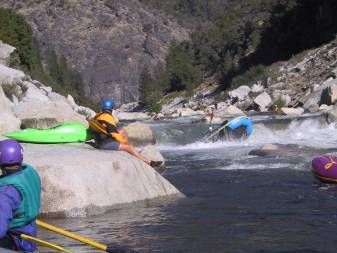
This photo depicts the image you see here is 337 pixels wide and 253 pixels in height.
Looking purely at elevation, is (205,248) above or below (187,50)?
below

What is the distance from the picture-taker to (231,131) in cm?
2227

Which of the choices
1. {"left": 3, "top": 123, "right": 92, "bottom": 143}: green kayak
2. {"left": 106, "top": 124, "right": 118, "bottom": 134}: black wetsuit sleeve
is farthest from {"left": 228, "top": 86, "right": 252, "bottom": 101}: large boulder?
{"left": 106, "top": 124, "right": 118, "bottom": 134}: black wetsuit sleeve

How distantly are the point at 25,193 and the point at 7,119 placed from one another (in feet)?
28.1

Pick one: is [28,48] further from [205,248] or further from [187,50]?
[187,50]

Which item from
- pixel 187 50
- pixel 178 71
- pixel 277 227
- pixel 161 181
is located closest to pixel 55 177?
pixel 161 181

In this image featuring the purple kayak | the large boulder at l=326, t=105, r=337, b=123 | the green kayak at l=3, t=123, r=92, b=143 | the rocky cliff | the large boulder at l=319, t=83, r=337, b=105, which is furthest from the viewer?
the rocky cliff

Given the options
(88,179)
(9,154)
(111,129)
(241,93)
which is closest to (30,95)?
(111,129)

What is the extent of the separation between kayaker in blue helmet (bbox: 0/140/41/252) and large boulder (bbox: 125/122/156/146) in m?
14.7

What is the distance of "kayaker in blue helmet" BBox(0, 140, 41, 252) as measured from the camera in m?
4.04

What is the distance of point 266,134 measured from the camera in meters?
24.5

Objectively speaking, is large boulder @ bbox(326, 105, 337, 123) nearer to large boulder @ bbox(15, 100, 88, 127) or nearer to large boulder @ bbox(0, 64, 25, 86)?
large boulder @ bbox(0, 64, 25, 86)

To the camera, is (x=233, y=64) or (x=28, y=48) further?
(x=233, y=64)

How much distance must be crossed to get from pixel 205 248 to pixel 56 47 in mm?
171597

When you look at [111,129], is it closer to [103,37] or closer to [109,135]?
[109,135]
